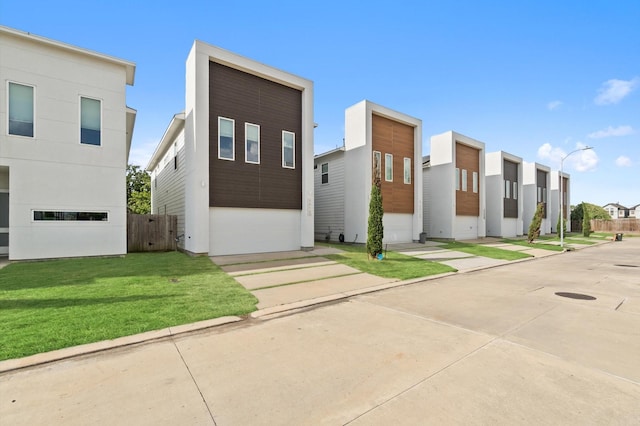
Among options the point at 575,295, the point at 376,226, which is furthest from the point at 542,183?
the point at 575,295

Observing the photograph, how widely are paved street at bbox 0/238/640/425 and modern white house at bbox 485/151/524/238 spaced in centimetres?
2773

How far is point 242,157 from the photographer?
14.9m

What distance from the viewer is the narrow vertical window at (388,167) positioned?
20969mm

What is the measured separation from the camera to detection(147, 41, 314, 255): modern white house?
539 inches

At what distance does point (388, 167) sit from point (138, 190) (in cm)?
3720

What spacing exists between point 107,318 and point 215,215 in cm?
908

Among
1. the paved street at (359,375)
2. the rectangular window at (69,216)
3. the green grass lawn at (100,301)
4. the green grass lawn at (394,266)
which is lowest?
the green grass lawn at (394,266)

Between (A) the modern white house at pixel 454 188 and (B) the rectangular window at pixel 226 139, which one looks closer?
(B) the rectangular window at pixel 226 139

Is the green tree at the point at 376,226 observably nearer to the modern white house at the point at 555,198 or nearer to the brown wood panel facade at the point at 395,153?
the brown wood panel facade at the point at 395,153

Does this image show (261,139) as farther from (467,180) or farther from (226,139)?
(467,180)

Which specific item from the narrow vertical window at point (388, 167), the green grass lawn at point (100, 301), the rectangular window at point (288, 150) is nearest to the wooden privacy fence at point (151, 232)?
the green grass lawn at point (100, 301)

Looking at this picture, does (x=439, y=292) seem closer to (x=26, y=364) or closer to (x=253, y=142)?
(x=26, y=364)

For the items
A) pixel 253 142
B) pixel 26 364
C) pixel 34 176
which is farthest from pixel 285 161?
pixel 26 364

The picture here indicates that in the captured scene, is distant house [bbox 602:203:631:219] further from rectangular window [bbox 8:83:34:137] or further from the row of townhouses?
rectangular window [bbox 8:83:34:137]
